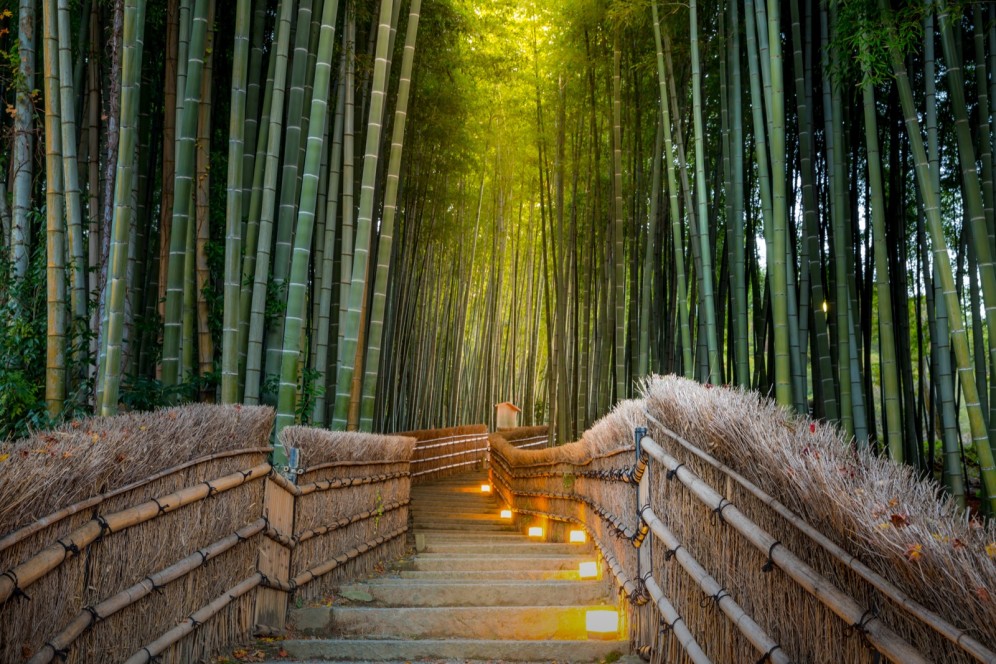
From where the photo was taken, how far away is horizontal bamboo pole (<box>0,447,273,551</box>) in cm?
166

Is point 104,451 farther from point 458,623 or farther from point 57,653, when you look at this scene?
point 458,623

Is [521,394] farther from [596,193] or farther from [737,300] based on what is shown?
[737,300]

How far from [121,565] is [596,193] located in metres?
6.11

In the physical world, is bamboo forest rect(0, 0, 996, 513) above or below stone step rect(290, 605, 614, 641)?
above

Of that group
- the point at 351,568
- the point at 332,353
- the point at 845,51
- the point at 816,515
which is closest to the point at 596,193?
the point at 332,353

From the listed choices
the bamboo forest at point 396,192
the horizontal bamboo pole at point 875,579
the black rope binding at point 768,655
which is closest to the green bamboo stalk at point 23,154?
the bamboo forest at point 396,192

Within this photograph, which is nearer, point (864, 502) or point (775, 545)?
point (864, 502)

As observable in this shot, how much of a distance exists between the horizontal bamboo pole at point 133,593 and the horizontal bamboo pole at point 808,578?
4.46 feet

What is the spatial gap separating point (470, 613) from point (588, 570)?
0.86m

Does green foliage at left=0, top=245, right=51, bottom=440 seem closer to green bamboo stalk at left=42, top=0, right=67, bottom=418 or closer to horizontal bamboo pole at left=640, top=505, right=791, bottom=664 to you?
green bamboo stalk at left=42, top=0, right=67, bottom=418

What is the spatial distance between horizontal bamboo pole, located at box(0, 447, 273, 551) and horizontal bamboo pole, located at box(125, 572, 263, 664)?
40cm

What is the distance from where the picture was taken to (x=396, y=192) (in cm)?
506

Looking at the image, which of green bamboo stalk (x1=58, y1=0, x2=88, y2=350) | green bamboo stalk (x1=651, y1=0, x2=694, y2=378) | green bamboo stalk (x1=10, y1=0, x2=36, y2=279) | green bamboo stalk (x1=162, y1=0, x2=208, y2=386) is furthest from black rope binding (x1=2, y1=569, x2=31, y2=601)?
green bamboo stalk (x1=651, y1=0, x2=694, y2=378)

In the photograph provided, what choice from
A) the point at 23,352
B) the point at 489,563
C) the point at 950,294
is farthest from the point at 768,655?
the point at 23,352
